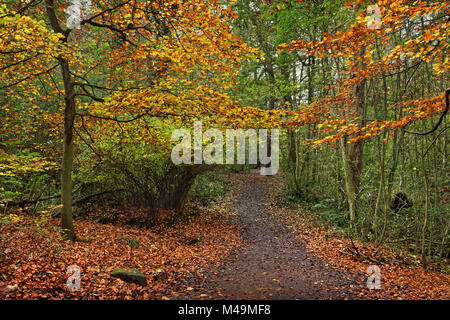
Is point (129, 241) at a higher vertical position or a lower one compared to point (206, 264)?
higher

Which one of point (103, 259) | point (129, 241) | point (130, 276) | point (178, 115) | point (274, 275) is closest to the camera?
point (130, 276)

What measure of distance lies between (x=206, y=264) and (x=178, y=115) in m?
3.67

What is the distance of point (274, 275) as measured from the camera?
5.71 m

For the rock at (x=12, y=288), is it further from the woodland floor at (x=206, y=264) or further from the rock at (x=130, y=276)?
the rock at (x=130, y=276)

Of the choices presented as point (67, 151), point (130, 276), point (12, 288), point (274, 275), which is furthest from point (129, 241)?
point (274, 275)

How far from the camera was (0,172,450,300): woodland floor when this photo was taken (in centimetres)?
432

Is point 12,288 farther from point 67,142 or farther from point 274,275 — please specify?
point 274,275

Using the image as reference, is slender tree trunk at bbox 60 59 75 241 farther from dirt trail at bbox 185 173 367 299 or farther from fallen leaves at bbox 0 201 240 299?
dirt trail at bbox 185 173 367 299

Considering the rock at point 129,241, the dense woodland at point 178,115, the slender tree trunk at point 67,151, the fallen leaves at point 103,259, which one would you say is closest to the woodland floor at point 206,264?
the fallen leaves at point 103,259

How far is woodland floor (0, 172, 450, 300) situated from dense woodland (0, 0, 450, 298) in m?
0.26

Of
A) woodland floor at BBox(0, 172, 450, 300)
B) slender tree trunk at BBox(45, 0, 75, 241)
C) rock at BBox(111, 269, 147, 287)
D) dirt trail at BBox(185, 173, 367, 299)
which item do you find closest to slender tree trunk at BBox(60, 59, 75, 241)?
slender tree trunk at BBox(45, 0, 75, 241)

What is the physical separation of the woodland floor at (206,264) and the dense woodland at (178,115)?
0.26m

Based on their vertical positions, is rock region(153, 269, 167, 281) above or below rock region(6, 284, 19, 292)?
below
